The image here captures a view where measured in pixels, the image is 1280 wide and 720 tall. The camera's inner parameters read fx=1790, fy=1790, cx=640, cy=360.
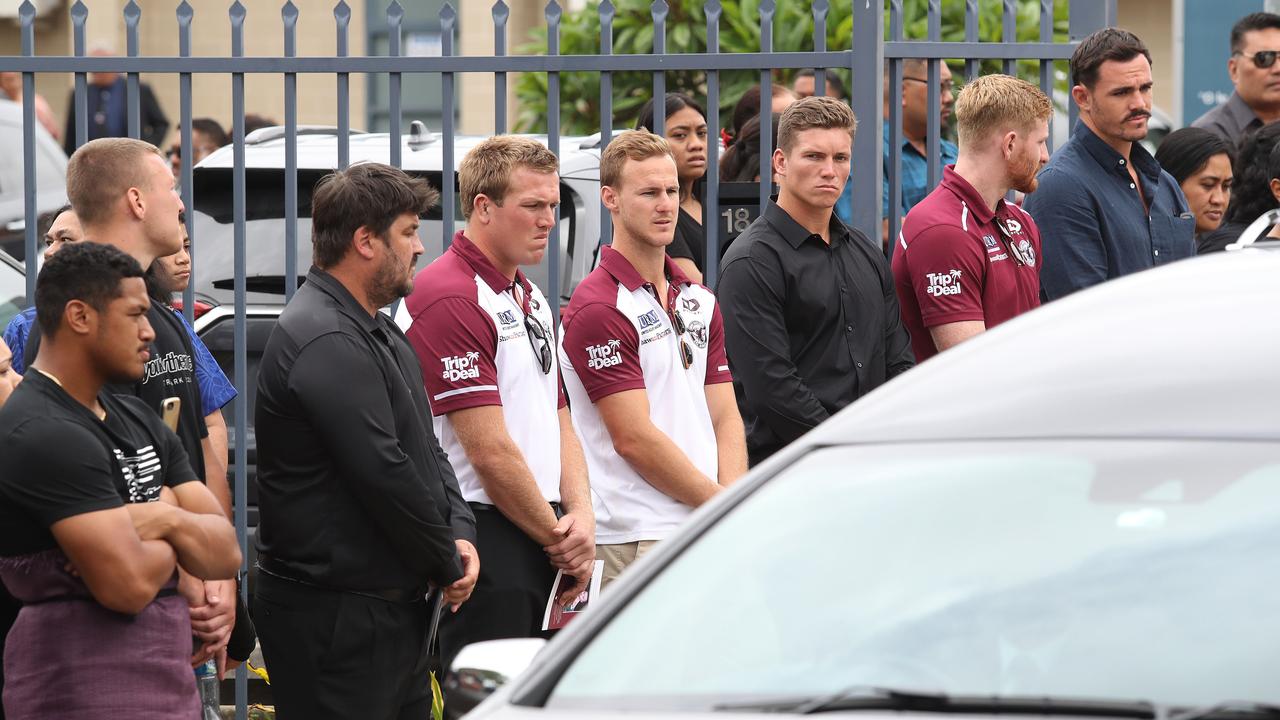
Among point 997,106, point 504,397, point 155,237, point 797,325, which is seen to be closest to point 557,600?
point 504,397

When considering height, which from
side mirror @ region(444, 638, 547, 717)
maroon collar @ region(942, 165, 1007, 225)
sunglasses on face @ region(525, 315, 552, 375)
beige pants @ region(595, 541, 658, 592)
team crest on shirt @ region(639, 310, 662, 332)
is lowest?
beige pants @ region(595, 541, 658, 592)

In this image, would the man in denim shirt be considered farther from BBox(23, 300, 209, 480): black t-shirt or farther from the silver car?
the silver car

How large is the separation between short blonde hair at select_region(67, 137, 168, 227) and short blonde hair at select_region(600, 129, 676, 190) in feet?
4.57

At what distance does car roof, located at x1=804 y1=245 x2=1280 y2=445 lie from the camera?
2.71 metres

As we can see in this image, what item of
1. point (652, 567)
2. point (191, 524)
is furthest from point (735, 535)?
point (191, 524)

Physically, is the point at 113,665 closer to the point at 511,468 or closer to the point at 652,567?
the point at 511,468

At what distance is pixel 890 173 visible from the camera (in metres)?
6.35

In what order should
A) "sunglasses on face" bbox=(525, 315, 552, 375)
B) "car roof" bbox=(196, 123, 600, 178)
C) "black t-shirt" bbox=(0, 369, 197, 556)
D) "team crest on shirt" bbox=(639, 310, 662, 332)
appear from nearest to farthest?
"black t-shirt" bbox=(0, 369, 197, 556)
"sunglasses on face" bbox=(525, 315, 552, 375)
"team crest on shirt" bbox=(639, 310, 662, 332)
"car roof" bbox=(196, 123, 600, 178)

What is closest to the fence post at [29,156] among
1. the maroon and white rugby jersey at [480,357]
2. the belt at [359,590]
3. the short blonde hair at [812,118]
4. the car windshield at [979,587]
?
the maroon and white rugby jersey at [480,357]

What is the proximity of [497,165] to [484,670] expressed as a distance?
260cm

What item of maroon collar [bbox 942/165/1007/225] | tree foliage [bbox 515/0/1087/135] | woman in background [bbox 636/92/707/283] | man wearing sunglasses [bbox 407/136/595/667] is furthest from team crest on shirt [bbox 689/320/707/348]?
tree foliage [bbox 515/0/1087/135]

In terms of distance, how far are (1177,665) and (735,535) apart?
0.73m

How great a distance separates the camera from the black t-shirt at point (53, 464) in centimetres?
389

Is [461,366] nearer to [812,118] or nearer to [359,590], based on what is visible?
[359,590]
